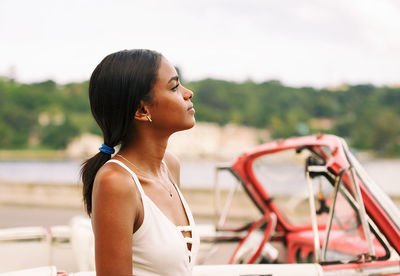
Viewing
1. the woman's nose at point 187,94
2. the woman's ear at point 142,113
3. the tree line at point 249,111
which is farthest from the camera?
the tree line at point 249,111

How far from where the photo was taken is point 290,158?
3.85 metres

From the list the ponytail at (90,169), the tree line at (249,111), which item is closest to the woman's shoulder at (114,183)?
the ponytail at (90,169)

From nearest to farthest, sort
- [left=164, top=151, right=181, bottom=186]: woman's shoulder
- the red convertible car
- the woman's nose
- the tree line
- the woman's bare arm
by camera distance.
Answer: the woman's bare arm
the woman's nose
[left=164, top=151, right=181, bottom=186]: woman's shoulder
the red convertible car
the tree line

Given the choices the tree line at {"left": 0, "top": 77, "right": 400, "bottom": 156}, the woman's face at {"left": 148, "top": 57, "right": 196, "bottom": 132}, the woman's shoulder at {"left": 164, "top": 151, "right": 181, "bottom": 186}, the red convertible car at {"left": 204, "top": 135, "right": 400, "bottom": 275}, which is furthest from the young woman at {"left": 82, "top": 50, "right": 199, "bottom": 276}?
the tree line at {"left": 0, "top": 77, "right": 400, "bottom": 156}

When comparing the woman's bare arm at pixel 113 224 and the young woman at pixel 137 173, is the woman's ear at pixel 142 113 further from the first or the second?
the woman's bare arm at pixel 113 224

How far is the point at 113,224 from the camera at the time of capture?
1431 millimetres

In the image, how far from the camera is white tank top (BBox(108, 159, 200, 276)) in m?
1.54

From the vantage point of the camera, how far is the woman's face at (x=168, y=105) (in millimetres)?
1693

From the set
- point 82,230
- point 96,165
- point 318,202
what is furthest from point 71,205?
point 96,165

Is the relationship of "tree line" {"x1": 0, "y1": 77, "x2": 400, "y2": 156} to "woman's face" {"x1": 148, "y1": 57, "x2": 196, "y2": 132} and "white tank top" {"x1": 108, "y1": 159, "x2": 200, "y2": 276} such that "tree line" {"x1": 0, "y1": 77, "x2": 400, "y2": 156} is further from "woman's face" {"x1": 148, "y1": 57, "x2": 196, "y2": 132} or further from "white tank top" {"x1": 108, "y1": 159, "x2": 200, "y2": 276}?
"white tank top" {"x1": 108, "y1": 159, "x2": 200, "y2": 276}

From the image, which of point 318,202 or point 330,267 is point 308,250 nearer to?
point 318,202

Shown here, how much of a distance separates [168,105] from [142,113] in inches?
3.8

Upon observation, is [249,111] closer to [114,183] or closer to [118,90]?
[118,90]

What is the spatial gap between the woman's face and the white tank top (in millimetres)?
236
